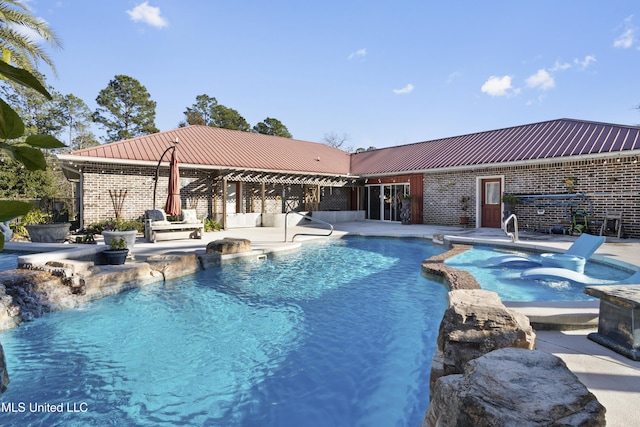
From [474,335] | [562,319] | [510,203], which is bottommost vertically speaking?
[562,319]

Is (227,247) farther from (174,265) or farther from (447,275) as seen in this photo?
(447,275)

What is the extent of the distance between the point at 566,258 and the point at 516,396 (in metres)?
6.70

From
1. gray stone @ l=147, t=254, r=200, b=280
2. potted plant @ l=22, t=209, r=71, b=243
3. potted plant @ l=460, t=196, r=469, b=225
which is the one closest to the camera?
Result: gray stone @ l=147, t=254, r=200, b=280

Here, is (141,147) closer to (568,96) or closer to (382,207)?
(382,207)

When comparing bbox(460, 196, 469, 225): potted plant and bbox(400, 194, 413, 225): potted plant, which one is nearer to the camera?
bbox(460, 196, 469, 225): potted plant

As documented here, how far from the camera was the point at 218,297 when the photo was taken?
5887mm

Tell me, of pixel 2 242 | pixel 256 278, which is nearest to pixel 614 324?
pixel 2 242

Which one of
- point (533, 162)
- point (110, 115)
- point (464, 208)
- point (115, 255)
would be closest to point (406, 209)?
point (464, 208)

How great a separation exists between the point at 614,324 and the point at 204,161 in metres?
13.8

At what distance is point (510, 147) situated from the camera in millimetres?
14352

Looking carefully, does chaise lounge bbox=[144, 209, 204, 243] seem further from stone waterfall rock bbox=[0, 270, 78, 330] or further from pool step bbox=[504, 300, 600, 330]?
pool step bbox=[504, 300, 600, 330]

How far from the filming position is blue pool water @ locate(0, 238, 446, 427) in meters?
3.07

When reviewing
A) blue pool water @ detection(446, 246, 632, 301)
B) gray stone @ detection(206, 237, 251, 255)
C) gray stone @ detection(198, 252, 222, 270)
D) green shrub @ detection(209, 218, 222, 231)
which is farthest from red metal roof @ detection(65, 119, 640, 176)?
gray stone @ detection(198, 252, 222, 270)

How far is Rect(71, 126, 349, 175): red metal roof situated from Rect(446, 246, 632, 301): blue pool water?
1045 cm
